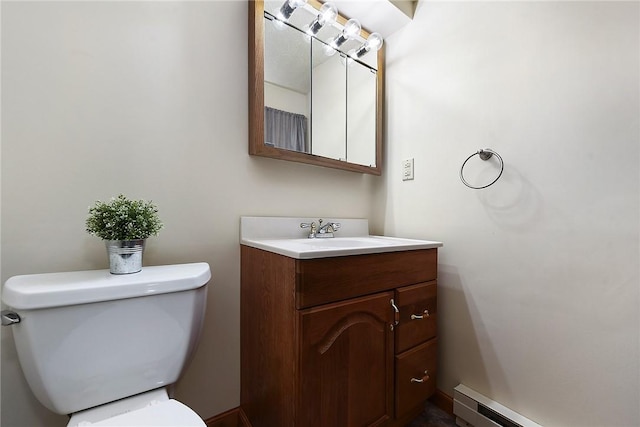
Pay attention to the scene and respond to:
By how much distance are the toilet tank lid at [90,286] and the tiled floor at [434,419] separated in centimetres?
115

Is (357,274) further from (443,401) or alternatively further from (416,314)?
(443,401)

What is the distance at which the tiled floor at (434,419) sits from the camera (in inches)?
44.5

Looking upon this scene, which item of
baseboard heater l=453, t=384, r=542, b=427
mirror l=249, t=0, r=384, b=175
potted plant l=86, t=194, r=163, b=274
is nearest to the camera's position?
potted plant l=86, t=194, r=163, b=274

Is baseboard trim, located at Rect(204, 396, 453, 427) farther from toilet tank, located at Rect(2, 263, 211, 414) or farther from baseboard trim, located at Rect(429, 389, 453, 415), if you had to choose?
toilet tank, located at Rect(2, 263, 211, 414)

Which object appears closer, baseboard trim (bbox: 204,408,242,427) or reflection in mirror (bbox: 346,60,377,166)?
baseboard trim (bbox: 204,408,242,427)

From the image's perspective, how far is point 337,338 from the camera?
32.8 inches

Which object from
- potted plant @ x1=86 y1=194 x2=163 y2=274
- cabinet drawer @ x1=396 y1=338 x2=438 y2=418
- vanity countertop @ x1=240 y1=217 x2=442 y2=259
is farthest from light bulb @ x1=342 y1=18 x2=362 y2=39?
cabinet drawer @ x1=396 y1=338 x2=438 y2=418

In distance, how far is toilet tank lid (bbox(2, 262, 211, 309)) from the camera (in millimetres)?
579

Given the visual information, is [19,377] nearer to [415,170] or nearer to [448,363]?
[448,363]

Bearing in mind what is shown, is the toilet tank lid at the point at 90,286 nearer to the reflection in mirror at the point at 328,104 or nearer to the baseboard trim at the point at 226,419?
the baseboard trim at the point at 226,419

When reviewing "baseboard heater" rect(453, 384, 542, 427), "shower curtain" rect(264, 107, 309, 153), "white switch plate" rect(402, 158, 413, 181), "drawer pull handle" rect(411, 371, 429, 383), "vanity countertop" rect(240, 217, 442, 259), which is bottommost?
"baseboard heater" rect(453, 384, 542, 427)

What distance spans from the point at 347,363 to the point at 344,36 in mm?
1506

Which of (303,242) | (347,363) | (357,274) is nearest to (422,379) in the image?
(347,363)

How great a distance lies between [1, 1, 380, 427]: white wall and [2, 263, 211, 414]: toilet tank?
0.22m
